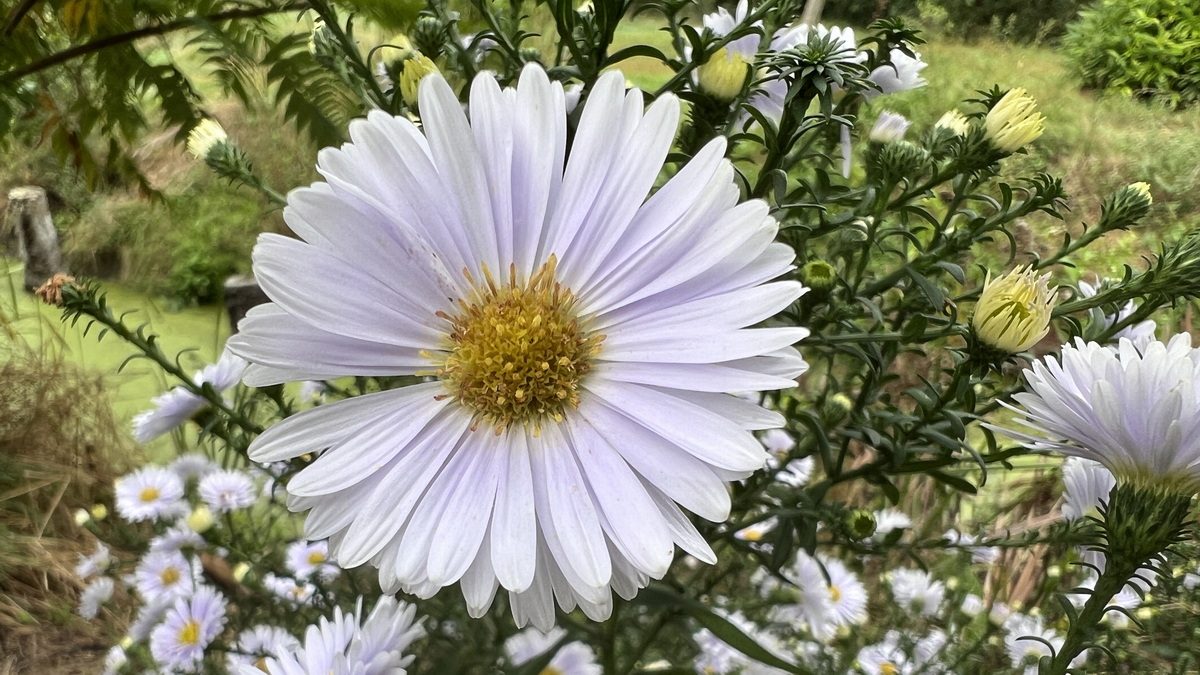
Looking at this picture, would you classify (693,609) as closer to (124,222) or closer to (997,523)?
(997,523)

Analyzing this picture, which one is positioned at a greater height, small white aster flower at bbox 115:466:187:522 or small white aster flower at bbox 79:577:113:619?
small white aster flower at bbox 115:466:187:522

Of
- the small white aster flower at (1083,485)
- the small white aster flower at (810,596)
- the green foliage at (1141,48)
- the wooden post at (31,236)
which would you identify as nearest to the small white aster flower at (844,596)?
the small white aster flower at (810,596)

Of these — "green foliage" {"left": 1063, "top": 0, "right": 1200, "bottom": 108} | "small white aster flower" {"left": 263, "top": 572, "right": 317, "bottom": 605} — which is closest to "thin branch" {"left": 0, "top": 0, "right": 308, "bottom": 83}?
"small white aster flower" {"left": 263, "top": 572, "right": 317, "bottom": 605}

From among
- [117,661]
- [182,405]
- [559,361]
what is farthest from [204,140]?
[117,661]

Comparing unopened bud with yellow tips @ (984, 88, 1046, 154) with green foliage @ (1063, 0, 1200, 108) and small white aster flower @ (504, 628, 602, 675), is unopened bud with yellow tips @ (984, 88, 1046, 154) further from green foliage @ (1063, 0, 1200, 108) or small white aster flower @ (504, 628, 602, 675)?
green foliage @ (1063, 0, 1200, 108)

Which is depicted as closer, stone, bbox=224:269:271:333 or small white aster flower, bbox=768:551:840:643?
small white aster flower, bbox=768:551:840:643

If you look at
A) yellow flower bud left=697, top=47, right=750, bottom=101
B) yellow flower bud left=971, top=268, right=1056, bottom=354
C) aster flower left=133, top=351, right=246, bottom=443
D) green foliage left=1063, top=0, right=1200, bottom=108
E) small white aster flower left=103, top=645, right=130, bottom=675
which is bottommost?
small white aster flower left=103, top=645, right=130, bottom=675

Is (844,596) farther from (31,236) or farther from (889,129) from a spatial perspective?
(31,236)
